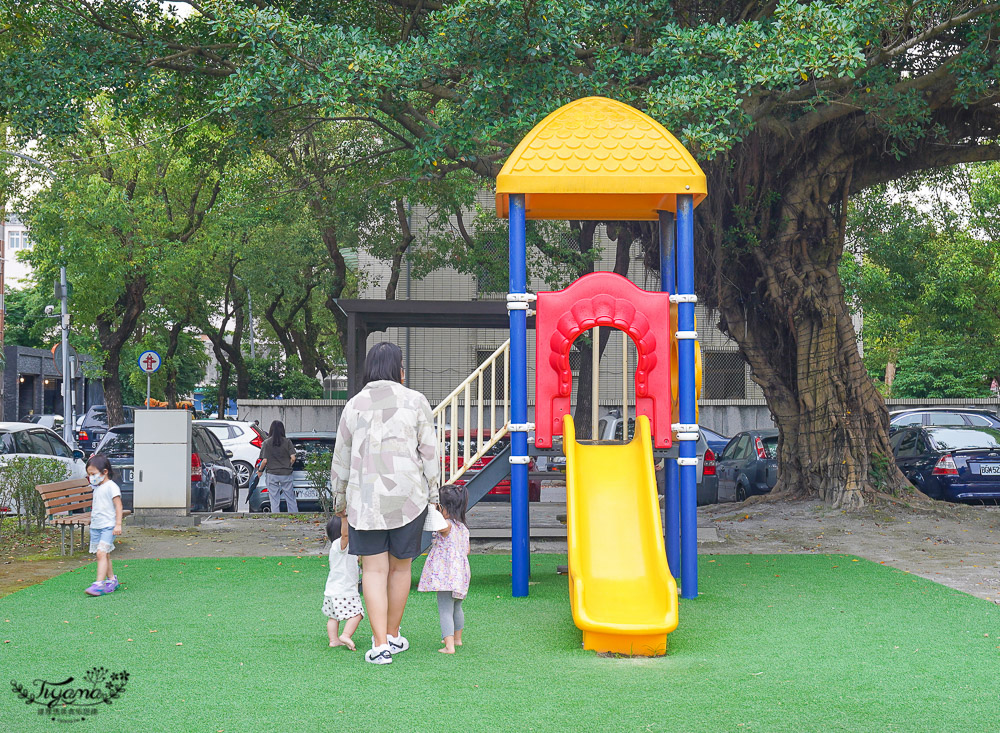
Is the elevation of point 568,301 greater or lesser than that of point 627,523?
greater

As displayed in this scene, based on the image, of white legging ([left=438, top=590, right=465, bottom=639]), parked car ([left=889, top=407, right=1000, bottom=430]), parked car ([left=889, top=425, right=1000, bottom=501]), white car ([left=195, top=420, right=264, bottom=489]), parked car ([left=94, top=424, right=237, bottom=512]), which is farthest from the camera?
white car ([left=195, top=420, right=264, bottom=489])

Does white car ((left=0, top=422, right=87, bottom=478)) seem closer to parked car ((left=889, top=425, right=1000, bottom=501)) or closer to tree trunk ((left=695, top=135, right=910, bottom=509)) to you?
tree trunk ((left=695, top=135, right=910, bottom=509))

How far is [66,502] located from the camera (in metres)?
11.2

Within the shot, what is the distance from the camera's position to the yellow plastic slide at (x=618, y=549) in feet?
20.6

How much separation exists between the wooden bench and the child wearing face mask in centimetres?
165

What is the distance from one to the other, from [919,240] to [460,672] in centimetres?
1977

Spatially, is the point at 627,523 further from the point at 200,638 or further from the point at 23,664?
the point at 23,664

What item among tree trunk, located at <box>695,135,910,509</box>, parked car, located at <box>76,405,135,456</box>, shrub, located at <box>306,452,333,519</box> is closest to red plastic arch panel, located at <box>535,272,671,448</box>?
shrub, located at <box>306,452,333,519</box>

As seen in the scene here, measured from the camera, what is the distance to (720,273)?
15172 mm

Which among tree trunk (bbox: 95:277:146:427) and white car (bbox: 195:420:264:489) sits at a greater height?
tree trunk (bbox: 95:277:146:427)

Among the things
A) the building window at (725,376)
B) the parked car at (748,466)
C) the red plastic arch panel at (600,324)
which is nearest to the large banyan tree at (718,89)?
the parked car at (748,466)

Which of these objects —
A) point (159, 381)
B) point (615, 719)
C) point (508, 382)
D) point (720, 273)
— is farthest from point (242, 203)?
point (615, 719)

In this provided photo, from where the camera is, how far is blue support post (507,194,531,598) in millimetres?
8734

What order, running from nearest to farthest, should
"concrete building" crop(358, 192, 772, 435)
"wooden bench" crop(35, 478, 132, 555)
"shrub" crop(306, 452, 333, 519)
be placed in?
"wooden bench" crop(35, 478, 132, 555)
"shrub" crop(306, 452, 333, 519)
"concrete building" crop(358, 192, 772, 435)
